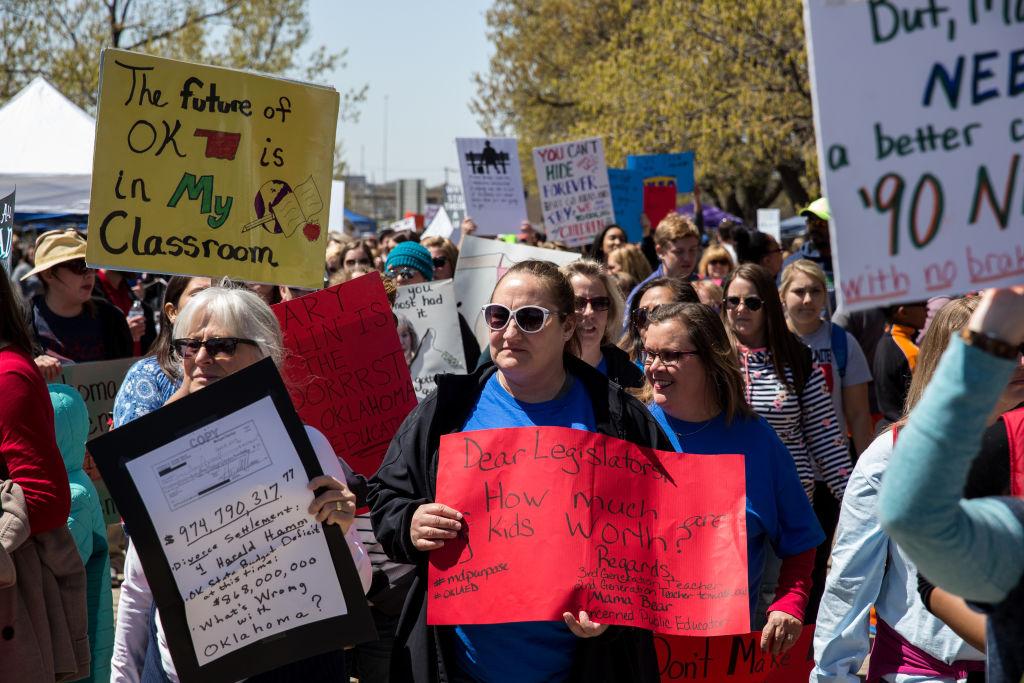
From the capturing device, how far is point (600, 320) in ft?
16.8

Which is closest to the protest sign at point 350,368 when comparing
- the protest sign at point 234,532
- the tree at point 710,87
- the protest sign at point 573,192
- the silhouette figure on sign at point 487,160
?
the protest sign at point 234,532

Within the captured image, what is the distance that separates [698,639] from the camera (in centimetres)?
359

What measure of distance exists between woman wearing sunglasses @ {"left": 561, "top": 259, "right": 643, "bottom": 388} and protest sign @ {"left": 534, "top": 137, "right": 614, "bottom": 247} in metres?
6.66

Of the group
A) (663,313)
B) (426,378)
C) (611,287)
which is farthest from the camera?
(426,378)

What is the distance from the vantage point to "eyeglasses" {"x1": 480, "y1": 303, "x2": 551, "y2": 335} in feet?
11.0

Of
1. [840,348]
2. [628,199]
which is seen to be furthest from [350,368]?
[628,199]

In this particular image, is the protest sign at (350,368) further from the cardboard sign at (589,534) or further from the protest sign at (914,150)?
the protest sign at (914,150)

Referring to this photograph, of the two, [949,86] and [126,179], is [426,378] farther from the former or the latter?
[949,86]

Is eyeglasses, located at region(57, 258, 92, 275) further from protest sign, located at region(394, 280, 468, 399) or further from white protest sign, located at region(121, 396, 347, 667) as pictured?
white protest sign, located at region(121, 396, 347, 667)

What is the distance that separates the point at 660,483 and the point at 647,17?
22869mm

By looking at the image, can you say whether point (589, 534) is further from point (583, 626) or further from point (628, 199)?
point (628, 199)

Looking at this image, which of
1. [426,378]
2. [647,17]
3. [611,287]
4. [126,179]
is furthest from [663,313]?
[647,17]

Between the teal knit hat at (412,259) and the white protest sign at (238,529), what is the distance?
4356 mm

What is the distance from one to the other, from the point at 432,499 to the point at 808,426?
8.43ft
